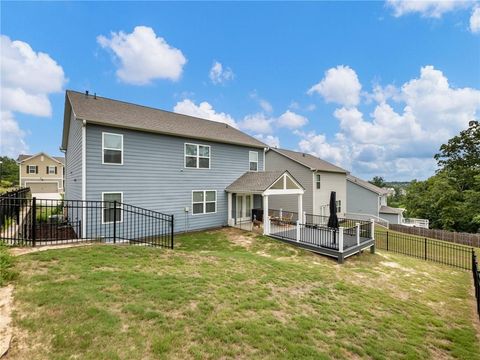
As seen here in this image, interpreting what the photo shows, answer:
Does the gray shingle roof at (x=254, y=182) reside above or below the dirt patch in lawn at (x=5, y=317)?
above

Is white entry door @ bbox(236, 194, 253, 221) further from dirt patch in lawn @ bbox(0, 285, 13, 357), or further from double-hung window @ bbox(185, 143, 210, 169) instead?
dirt patch in lawn @ bbox(0, 285, 13, 357)

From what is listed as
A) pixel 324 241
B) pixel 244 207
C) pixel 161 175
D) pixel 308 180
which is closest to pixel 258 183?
pixel 244 207

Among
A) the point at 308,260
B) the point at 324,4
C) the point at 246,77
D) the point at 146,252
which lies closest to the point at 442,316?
the point at 308,260

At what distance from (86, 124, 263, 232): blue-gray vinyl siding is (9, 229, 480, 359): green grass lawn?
442 centimetres

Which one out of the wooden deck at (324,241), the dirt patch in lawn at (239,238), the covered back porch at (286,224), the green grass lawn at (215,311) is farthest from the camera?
the dirt patch in lawn at (239,238)

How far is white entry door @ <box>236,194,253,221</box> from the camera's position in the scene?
15.8m

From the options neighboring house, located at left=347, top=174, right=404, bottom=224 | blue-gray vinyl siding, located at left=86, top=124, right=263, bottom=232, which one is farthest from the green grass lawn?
neighboring house, located at left=347, top=174, right=404, bottom=224

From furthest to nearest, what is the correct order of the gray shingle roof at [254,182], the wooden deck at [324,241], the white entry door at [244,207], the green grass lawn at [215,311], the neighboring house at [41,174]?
the neighboring house at [41,174]
the white entry door at [244,207]
the gray shingle roof at [254,182]
the wooden deck at [324,241]
the green grass lawn at [215,311]

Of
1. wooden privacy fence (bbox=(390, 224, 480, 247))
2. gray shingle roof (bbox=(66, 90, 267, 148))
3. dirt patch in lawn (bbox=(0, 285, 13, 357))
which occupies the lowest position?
wooden privacy fence (bbox=(390, 224, 480, 247))

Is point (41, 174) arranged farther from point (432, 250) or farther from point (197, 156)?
point (432, 250)

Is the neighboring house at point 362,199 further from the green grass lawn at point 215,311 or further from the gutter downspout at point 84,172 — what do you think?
the gutter downspout at point 84,172

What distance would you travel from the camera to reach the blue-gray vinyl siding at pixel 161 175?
34.0ft

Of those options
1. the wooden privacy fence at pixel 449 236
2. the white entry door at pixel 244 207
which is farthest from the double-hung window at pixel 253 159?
the wooden privacy fence at pixel 449 236

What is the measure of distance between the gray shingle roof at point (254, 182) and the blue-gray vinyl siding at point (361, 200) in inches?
764
